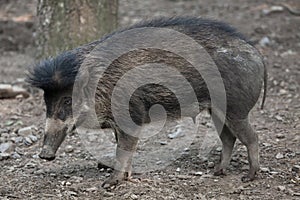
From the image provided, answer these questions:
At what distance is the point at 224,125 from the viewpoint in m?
5.40

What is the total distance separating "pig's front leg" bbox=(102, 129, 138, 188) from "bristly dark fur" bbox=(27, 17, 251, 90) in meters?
0.62

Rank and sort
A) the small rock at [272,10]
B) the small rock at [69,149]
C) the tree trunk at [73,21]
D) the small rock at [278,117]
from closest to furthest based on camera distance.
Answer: the small rock at [69,149] → the small rock at [278,117] → the tree trunk at [73,21] → the small rock at [272,10]

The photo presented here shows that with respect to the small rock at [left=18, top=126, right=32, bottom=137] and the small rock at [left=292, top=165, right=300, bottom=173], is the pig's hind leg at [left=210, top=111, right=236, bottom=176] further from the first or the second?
the small rock at [left=18, top=126, right=32, bottom=137]

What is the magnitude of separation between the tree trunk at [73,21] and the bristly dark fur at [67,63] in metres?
1.77

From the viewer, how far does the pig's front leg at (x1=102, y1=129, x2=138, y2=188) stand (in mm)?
5133

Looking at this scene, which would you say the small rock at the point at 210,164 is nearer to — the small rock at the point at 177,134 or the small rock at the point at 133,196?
the small rock at the point at 177,134

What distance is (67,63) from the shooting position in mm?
5000

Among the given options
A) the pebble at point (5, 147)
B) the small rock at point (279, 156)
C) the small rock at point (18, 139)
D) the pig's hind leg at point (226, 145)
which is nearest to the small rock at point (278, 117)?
the small rock at point (279, 156)

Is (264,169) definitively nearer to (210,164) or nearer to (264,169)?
(264,169)

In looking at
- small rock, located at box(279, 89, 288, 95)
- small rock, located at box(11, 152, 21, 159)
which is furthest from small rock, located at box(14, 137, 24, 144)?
small rock, located at box(279, 89, 288, 95)

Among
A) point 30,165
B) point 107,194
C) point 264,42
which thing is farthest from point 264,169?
point 264,42

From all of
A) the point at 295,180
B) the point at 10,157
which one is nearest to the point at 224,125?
the point at 295,180

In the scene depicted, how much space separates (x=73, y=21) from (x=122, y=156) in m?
2.42

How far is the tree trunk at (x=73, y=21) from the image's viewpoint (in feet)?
23.1
